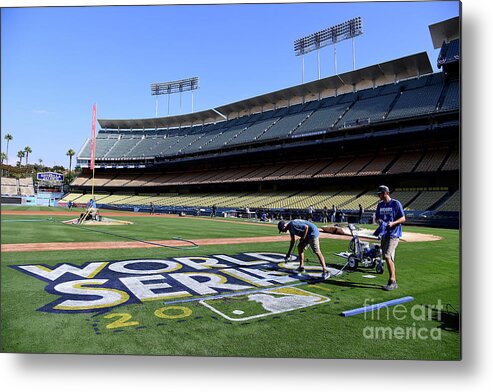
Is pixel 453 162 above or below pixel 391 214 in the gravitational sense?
above

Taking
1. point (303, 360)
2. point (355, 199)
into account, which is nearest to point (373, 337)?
point (303, 360)

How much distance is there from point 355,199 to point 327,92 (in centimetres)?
2350

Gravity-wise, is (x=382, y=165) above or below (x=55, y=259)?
above

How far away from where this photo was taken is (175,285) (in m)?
5.33

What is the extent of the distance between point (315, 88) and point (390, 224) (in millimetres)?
46206

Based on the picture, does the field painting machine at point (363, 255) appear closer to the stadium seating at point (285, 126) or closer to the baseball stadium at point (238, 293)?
the baseball stadium at point (238, 293)

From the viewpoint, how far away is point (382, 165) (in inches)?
1256

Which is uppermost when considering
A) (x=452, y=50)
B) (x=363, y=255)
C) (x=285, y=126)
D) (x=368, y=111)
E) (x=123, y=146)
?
(x=123, y=146)

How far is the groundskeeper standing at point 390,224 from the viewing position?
544cm

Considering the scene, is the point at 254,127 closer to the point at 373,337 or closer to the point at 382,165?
the point at 382,165

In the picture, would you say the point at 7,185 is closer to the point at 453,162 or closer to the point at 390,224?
the point at 390,224

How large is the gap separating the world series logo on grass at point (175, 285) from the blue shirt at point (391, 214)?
1.82m

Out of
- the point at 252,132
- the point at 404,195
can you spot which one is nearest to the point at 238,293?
the point at 404,195

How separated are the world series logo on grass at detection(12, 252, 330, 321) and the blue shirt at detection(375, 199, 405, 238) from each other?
5.97 ft
